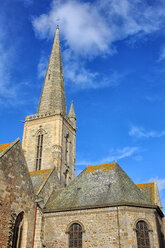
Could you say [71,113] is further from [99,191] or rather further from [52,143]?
[99,191]

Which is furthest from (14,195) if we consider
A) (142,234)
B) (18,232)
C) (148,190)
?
(148,190)

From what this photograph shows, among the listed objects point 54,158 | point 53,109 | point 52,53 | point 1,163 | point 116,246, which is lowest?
point 116,246

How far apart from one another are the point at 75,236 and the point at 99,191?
3.52 meters

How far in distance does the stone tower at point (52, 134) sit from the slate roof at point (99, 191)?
30.4 feet

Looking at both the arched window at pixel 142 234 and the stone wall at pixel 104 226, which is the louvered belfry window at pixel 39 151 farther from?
the arched window at pixel 142 234

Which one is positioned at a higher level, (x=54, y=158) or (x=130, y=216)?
(x=54, y=158)

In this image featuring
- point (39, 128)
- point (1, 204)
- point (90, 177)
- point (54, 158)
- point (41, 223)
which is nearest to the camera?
point (1, 204)

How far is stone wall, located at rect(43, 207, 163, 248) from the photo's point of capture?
16.8 m

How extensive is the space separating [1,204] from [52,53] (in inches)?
1238

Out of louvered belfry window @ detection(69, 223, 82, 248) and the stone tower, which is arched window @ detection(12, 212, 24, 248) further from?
the stone tower

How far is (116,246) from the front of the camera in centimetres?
1655

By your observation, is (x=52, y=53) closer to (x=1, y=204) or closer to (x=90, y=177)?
(x=90, y=177)

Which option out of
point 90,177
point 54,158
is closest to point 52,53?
point 54,158

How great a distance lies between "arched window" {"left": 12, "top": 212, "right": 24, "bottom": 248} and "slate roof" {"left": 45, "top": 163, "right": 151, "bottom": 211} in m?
2.65
